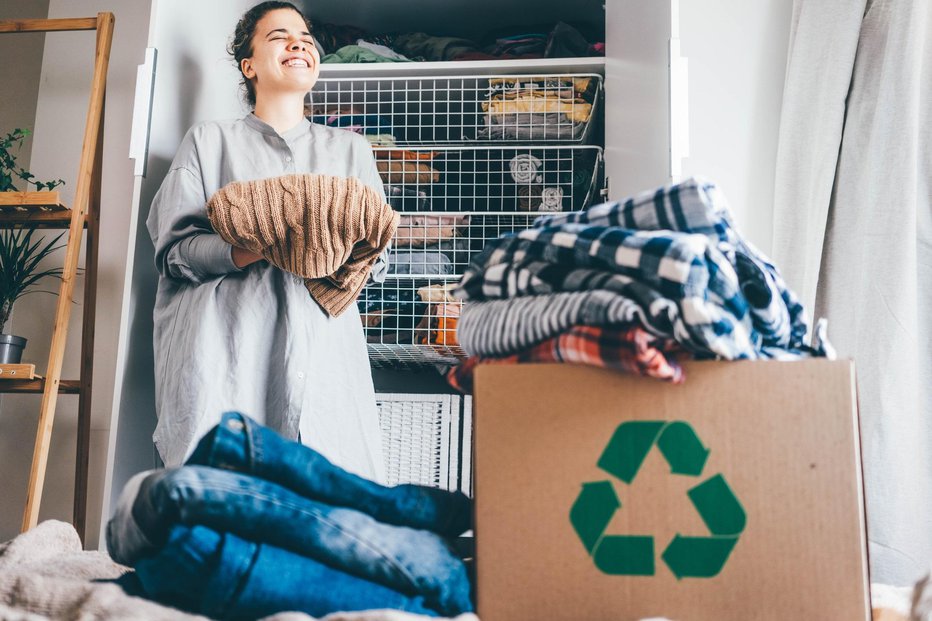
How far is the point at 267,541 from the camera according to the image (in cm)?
49

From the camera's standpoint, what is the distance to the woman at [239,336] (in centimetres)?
134

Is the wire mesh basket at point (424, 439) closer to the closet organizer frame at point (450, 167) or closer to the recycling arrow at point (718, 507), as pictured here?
the closet organizer frame at point (450, 167)

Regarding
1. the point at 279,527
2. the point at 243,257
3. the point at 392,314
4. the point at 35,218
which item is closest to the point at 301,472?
the point at 279,527

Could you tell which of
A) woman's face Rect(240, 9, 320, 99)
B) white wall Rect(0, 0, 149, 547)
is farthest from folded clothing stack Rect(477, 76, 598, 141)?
white wall Rect(0, 0, 149, 547)

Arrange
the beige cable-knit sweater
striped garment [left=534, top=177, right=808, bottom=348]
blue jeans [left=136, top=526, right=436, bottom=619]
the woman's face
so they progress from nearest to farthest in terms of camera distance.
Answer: blue jeans [left=136, top=526, right=436, bottom=619] < striped garment [left=534, top=177, right=808, bottom=348] < the beige cable-knit sweater < the woman's face

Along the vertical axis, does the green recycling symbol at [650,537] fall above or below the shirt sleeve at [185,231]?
below

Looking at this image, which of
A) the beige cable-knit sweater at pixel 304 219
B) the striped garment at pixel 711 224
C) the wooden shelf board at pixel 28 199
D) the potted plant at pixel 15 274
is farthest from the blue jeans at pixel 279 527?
the potted plant at pixel 15 274

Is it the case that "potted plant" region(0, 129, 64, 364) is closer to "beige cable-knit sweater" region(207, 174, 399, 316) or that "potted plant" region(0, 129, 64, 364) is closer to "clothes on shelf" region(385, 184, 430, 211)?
"clothes on shelf" region(385, 184, 430, 211)

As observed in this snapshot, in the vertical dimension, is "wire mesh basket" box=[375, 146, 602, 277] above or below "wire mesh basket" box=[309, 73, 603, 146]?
below

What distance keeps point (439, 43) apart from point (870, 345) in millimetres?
1299

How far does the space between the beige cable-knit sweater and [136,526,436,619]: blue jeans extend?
2.23ft

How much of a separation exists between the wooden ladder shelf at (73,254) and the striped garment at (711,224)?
1597mm

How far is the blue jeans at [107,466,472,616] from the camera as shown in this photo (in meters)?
0.47

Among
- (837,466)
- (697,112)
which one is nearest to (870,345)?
(697,112)
